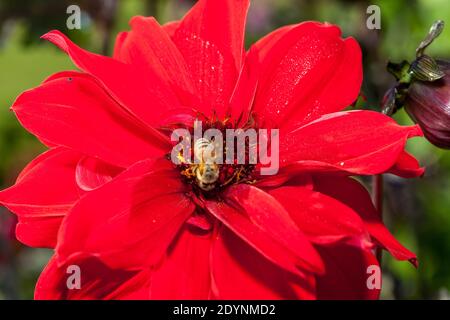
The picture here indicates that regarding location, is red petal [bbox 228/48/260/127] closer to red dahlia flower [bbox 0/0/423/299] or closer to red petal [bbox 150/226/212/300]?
red dahlia flower [bbox 0/0/423/299]

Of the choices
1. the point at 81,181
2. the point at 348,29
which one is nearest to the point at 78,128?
the point at 81,181

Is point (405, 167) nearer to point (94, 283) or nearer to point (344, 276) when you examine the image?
point (344, 276)

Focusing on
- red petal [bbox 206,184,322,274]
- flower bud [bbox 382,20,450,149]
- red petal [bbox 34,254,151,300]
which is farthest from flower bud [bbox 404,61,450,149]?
red petal [bbox 34,254,151,300]

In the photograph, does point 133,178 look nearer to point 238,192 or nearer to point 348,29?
point 238,192

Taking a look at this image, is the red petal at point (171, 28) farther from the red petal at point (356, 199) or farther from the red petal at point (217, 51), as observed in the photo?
the red petal at point (356, 199)

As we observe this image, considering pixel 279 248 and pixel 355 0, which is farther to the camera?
pixel 355 0

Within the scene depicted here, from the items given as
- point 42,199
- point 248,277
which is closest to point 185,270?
point 248,277
